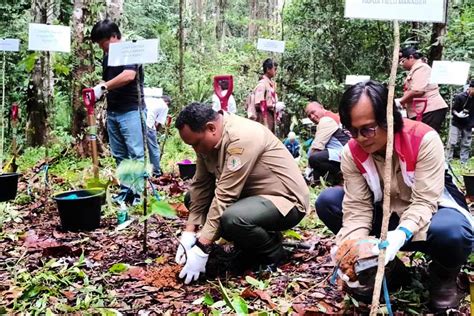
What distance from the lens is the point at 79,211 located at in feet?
11.5

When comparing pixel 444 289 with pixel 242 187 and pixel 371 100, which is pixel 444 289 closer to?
pixel 371 100

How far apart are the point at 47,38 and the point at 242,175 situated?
2.22m

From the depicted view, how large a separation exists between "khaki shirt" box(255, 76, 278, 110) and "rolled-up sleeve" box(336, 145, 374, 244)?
15.2 feet

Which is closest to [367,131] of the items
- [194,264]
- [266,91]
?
[194,264]

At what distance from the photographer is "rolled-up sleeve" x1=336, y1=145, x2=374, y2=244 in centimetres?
217

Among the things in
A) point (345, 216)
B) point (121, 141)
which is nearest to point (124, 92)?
point (121, 141)

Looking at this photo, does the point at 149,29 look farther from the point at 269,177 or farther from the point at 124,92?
the point at 269,177

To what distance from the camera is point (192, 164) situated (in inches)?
207

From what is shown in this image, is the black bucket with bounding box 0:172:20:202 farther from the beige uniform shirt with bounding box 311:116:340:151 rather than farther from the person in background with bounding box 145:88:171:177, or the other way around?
the beige uniform shirt with bounding box 311:116:340:151

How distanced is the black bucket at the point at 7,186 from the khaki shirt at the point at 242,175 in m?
1.91

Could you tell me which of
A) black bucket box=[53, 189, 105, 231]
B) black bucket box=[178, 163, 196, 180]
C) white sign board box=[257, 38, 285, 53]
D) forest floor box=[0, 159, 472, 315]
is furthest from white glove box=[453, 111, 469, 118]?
black bucket box=[53, 189, 105, 231]

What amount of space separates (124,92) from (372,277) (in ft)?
8.85

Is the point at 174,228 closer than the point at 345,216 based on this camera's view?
No

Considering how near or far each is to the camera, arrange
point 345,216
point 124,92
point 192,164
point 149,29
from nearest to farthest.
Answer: point 345,216 → point 124,92 → point 192,164 → point 149,29
